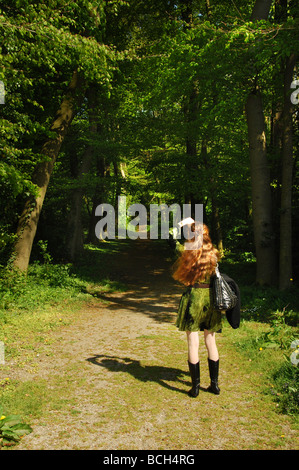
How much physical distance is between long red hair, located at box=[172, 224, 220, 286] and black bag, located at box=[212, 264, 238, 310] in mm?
133

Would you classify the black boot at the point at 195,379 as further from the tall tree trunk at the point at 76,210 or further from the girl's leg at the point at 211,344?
the tall tree trunk at the point at 76,210

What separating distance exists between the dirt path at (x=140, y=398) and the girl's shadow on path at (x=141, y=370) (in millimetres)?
14

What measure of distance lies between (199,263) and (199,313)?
630 millimetres

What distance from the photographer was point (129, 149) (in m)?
17.3

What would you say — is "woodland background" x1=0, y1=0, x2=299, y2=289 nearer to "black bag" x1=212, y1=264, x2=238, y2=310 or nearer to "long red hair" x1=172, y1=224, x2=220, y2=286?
"long red hair" x1=172, y1=224, x2=220, y2=286

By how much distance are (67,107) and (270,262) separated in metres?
7.72

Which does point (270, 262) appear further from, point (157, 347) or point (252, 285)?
point (157, 347)

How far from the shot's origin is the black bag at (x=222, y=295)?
15.1 feet

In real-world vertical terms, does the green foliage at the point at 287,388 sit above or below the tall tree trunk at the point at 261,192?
below

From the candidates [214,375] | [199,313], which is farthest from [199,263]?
[214,375]

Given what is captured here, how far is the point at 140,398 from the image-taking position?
4.73 m

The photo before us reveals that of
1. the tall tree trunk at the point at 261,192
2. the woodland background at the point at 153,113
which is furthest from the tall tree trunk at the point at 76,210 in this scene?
the tall tree trunk at the point at 261,192

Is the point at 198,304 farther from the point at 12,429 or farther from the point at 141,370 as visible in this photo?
the point at 12,429

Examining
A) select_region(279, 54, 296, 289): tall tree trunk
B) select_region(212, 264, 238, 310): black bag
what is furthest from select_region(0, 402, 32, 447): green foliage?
select_region(279, 54, 296, 289): tall tree trunk
